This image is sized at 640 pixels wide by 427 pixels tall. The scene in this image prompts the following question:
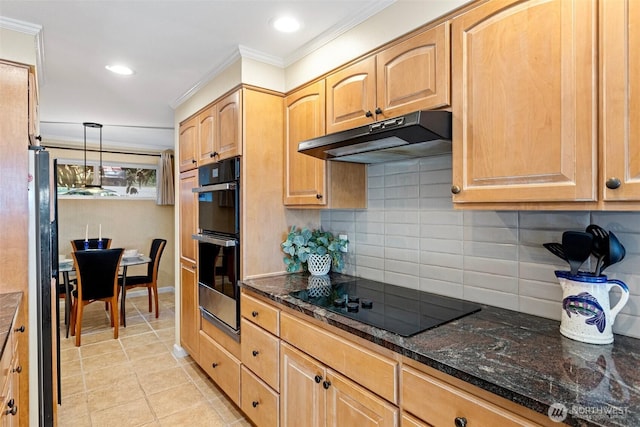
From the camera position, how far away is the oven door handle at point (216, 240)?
2162 millimetres

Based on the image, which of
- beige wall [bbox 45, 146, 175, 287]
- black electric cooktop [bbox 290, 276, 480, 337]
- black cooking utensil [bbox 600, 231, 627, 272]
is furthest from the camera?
beige wall [bbox 45, 146, 175, 287]

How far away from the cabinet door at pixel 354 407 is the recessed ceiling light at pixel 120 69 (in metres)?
2.45

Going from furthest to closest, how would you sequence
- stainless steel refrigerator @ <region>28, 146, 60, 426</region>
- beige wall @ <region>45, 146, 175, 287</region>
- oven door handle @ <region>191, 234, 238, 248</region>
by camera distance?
beige wall @ <region>45, 146, 175, 287</region> < oven door handle @ <region>191, 234, 238, 248</region> < stainless steel refrigerator @ <region>28, 146, 60, 426</region>

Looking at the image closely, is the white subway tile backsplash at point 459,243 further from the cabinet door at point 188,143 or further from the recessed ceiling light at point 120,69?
the recessed ceiling light at point 120,69

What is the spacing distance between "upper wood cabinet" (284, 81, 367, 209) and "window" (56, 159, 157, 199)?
401cm

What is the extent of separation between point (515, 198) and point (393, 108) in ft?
2.24

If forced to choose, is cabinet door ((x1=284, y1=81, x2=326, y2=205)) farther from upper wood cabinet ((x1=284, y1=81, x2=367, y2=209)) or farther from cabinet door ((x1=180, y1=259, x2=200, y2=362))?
cabinet door ((x1=180, y1=259, x2=200, y2=362))

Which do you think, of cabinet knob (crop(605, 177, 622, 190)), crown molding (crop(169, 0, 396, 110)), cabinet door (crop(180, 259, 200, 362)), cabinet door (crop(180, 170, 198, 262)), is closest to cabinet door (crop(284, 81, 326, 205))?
crown molding (crop(169, 0, 396, 110))

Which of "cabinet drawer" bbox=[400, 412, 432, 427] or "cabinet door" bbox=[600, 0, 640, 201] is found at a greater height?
"cabinet door" bbox=[600, 0, 640, 201]

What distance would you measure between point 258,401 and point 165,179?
424 centimetres

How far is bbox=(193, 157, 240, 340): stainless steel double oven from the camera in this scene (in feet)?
7.14

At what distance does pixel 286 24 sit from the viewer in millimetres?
1861

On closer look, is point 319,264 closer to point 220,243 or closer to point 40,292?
point 220,243

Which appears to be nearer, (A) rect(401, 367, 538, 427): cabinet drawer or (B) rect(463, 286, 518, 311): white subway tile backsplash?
(A) rect(401, 367, 538, 427): cabinet drawer
